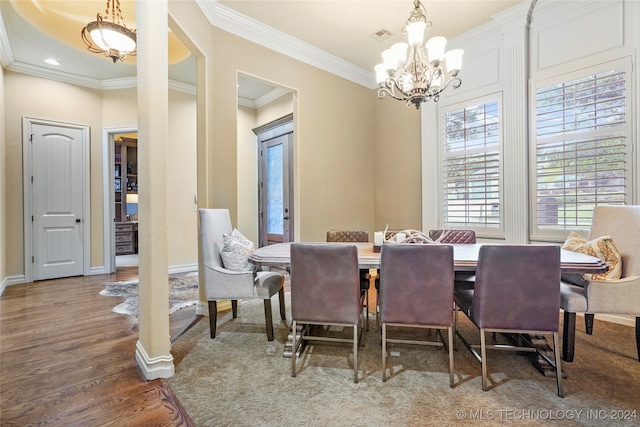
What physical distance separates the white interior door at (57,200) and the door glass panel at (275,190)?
3030mm

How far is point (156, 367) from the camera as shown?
76.5 inches

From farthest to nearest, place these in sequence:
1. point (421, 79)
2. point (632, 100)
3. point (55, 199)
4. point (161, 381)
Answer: point (55, 199) < point (632, 100) < point (421, 79) < point (161, 381)

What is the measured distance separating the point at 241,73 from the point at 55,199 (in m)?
3.68

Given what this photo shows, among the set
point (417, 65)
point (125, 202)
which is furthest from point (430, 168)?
point (125, 202)

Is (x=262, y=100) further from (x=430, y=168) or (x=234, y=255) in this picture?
(x=234, y=255)

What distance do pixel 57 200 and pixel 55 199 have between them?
0.03 meters

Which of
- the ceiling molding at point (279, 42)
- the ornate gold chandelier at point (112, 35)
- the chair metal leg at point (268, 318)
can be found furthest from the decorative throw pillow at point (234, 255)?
the ceiling molding at point (279, 42)

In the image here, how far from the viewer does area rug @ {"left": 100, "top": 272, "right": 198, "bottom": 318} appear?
3336 mm

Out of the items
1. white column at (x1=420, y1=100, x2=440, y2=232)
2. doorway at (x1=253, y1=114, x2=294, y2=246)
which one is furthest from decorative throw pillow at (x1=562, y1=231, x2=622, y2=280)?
doorway at (x1=253, y1=114, x2=294, y2=246)

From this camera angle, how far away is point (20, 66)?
4.23 m

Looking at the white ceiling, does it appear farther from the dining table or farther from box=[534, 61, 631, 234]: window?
the dining table

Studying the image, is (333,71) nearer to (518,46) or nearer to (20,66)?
(518,46)

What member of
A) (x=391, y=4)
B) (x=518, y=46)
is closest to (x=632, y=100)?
(x=518, y=46)

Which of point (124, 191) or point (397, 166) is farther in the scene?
point (124, 191)
